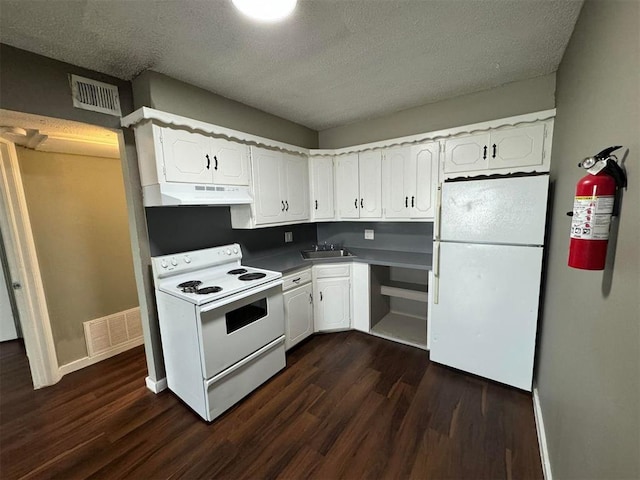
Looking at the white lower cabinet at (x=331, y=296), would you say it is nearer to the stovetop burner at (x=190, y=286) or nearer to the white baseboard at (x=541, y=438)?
the stovetop burner at (x=190, y=286)

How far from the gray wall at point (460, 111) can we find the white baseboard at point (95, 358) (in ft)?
11.0

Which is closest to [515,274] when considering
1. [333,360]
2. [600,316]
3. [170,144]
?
[600,316]

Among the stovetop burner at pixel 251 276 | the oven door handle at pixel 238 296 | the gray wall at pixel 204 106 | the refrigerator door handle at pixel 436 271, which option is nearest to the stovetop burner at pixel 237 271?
the stovetop burner at pixel 251 276

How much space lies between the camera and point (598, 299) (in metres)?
0.98

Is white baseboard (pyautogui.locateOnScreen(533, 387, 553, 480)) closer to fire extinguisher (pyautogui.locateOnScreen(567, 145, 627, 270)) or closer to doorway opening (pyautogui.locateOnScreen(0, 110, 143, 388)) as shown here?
fire extinguisher (pyautogui.locateOnScreen(567, 145, 627, 270))

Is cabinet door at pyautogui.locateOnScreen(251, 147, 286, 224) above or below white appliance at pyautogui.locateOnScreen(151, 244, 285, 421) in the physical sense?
above

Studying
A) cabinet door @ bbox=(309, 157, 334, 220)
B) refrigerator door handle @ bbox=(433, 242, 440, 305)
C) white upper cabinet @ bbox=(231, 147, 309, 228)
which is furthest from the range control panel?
refrigerator door handle @ bbox=(433, 242, 440, 305)

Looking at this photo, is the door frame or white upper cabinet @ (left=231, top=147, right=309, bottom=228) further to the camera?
white upper cabinet @ (left=231, top=147, right=309, bottom=228)

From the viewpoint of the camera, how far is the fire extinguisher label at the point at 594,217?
836 mm

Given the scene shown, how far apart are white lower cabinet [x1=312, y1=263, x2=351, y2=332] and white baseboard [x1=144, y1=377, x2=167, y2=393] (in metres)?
1.49

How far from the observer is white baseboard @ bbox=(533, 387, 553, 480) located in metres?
1.40

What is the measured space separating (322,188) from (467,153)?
5.10 feet

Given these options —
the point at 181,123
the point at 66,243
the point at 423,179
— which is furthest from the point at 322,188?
the point at 66,243

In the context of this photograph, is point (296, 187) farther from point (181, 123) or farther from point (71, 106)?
point (71, 106)
